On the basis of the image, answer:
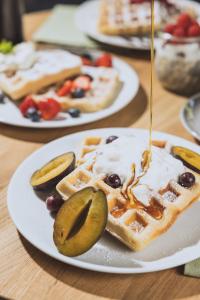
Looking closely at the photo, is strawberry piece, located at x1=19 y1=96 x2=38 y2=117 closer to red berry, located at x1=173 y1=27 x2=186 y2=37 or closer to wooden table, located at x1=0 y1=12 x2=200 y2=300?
wooden table, located at x1=0 y1=12 x2=200 y2=300

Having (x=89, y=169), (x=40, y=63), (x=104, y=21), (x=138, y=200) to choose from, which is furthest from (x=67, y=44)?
(x=138, y=200)

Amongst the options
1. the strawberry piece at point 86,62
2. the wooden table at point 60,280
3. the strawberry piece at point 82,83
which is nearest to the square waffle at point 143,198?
the wooden table at point 60,280

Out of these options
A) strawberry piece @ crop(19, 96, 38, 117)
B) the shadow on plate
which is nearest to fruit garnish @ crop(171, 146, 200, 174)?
the shadow on plate

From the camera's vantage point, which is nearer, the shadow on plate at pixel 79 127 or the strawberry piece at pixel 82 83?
the shadow on plate at pixel 79 127

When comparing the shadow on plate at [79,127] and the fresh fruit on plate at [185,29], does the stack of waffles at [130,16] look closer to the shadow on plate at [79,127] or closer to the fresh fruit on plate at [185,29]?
the fresh fruit on plate at [185,29]

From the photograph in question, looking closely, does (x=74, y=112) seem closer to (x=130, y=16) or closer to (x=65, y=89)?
(x=65, y=89)

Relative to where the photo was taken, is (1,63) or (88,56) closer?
(1,63)

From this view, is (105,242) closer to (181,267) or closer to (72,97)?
(181,267)
